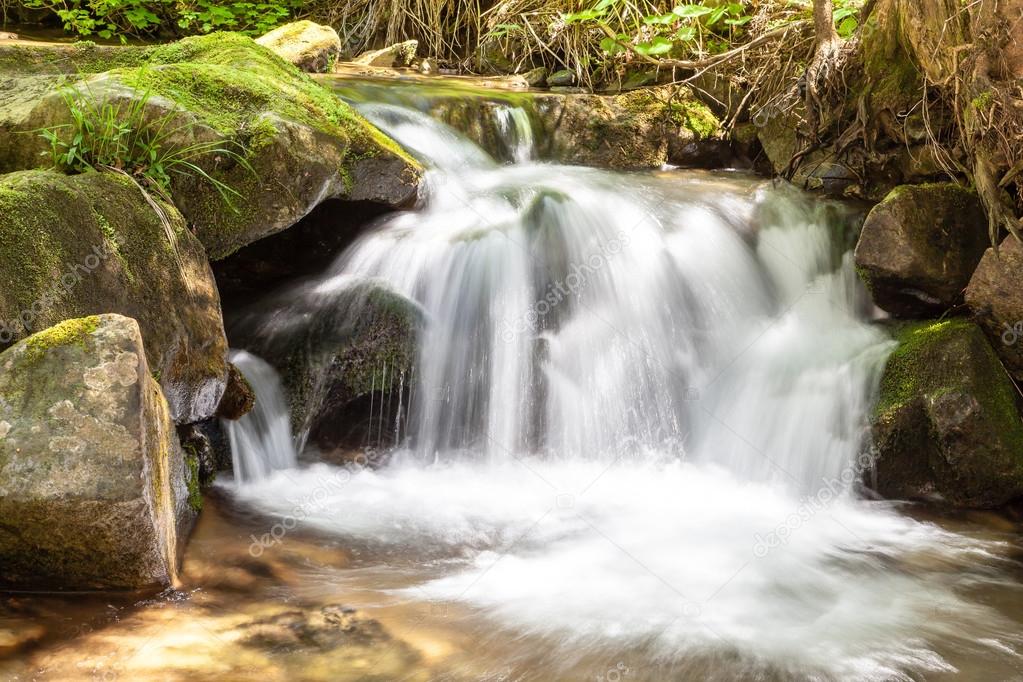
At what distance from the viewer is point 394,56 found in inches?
341

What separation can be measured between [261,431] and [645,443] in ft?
6.11

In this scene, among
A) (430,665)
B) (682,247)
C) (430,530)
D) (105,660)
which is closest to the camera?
(105,660)

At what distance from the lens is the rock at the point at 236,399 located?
4078mm

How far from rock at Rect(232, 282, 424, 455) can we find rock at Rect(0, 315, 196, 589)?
1466mm

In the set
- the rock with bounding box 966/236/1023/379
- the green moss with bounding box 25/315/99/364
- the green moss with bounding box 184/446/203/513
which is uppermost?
the green moss with bounding box 25/315/99/364

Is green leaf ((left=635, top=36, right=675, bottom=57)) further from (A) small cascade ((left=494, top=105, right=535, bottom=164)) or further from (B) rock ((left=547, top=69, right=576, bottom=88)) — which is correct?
(A) small cascade ((left=494, top=105, right=535, bottom=164))

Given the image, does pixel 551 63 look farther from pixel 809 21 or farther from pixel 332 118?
pixel 332 118

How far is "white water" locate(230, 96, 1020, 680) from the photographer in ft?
10.2

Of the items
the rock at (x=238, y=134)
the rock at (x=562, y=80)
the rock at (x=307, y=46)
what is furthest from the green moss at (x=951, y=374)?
the rock at (x=307, y=46)

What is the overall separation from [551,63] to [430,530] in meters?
5.81

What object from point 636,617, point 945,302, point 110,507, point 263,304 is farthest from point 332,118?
point 945,302

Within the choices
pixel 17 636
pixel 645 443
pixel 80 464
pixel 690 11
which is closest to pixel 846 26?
pixel 690 11

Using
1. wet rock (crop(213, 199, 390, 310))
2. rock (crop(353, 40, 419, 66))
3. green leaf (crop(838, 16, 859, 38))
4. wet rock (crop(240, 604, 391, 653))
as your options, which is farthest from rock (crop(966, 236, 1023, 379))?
rock (crop(353, 40, 419, 66))

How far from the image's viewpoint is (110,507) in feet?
8.84
